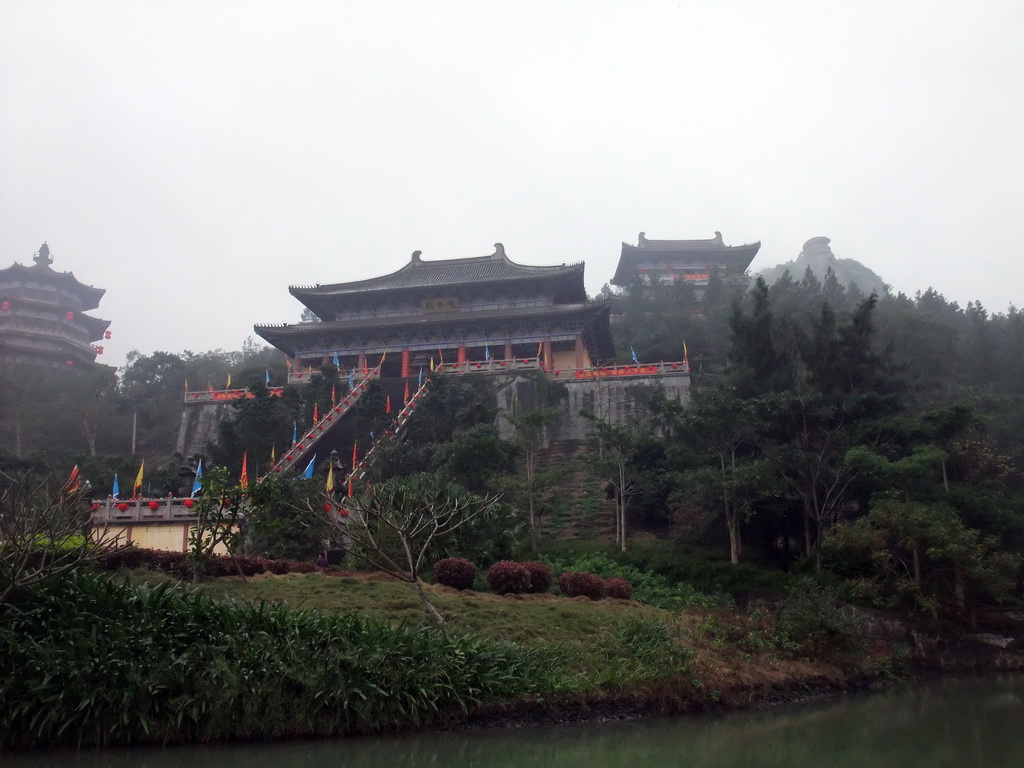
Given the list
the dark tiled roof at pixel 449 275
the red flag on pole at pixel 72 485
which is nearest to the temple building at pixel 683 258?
the dark tiled roof at pixel 449 275

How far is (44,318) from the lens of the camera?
2222 inches

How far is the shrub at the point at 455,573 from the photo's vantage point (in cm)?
1773

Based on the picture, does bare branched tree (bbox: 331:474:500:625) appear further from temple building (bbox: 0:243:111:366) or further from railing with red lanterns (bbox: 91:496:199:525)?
temple building (bbox: 0:243:111:366)

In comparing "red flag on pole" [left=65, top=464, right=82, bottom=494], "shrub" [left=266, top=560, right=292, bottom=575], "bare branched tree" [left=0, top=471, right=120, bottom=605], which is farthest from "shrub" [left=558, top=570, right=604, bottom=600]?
"red flag on pole" [left=65, top=464, right=82, bottom=494]

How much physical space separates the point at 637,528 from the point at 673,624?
1011 cm

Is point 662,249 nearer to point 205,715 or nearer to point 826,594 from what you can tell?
point 826,594

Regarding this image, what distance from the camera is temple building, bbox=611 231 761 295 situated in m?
60.1

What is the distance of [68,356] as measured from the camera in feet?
185

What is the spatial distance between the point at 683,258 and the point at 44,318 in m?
43.4

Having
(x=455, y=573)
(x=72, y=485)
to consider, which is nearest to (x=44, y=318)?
(x=72, y=485)

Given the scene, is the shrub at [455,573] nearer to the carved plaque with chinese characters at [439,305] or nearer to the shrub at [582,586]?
the shrub at [582,586]

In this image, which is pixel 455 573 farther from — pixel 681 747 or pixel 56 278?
pixel 56 278

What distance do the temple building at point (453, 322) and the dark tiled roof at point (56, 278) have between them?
2278 cm

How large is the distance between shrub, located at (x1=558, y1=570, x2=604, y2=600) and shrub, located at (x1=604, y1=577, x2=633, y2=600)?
6.8 inches
